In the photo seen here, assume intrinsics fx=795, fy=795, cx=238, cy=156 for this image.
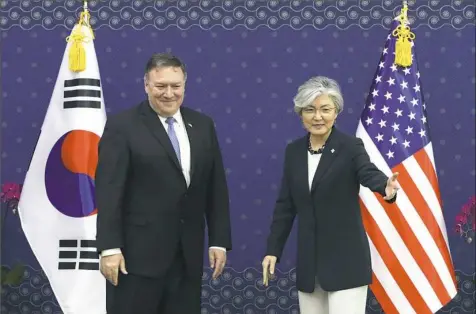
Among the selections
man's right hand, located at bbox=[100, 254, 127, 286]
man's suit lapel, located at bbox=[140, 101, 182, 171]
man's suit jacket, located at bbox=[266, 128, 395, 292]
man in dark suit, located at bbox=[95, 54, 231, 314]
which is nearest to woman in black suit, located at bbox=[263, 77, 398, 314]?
man's suit jacket, located at bbox=[266, 128, 395, 292]

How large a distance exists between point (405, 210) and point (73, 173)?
5.84 ft

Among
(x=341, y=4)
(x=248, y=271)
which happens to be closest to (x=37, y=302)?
(x=248, y=271)

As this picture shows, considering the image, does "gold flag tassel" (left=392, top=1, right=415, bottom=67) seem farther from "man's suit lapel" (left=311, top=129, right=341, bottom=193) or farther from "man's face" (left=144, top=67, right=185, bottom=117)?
"man's face" (left=144, top=67, right=185, bottom=117)

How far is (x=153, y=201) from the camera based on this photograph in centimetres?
292

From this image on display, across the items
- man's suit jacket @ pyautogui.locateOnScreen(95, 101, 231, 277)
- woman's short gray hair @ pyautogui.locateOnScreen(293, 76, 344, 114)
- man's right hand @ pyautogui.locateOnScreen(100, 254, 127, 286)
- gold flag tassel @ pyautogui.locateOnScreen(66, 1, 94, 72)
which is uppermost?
gold flag tassel @ pyautogui.locateOnScreen(66, 1, 94, 72)

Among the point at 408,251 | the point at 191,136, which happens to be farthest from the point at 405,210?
the point at 191,136

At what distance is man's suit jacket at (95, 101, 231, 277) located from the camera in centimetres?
289

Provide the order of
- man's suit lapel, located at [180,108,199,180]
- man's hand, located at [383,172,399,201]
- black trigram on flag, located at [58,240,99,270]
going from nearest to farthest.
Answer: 1. man's hand, located at [383,172,399,201]
2. man's suit lapel, located at [180,108,199,180]
3. black trigram on flag, located at [58,240,99,270]

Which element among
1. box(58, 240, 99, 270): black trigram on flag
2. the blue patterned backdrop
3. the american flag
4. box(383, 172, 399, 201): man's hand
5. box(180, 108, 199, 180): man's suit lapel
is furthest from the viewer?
the blue patterned backdrop

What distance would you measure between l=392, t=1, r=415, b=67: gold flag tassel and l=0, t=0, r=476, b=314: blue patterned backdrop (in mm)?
478

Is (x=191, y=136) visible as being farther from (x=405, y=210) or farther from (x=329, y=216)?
(x=405, y=210)

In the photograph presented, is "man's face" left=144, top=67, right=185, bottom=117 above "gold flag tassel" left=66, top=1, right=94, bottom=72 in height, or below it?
below

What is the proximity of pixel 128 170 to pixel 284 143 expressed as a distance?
1.98m

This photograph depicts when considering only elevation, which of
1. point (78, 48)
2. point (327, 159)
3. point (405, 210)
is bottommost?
point (405, 210)
